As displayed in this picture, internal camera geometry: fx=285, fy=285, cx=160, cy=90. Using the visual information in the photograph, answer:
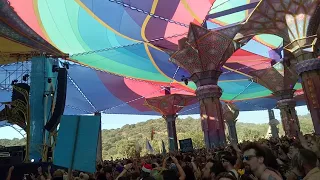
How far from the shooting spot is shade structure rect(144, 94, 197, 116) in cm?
2034

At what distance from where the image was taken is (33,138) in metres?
10.9

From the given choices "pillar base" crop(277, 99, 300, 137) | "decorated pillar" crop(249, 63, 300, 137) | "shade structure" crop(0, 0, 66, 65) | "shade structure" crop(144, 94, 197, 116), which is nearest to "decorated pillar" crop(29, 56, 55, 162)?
"shade structure" crop(0, 0, 66, 65)

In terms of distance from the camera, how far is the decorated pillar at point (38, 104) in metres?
10.8

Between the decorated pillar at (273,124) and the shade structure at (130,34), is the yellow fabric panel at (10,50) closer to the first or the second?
the shade structure at (130,34)

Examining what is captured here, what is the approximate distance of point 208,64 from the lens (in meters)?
11.3

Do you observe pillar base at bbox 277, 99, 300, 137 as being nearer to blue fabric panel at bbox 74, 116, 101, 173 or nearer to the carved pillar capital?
the carved pillar capital

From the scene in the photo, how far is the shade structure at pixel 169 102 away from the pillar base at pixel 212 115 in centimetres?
960

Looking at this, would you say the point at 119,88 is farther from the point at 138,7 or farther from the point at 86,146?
the point at 86,146

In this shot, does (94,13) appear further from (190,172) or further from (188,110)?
(188,110)

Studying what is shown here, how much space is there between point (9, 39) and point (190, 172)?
995cm

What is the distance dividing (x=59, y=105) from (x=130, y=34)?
450 centimetres

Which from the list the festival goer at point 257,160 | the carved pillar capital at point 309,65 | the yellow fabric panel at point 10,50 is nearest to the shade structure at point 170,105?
the yellow fabric panel at point 10,50

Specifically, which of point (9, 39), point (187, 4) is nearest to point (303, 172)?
point (187, 4)

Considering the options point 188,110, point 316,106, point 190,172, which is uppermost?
point 188,110
